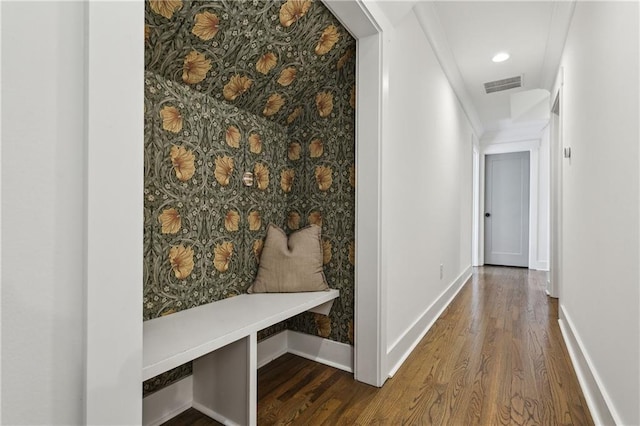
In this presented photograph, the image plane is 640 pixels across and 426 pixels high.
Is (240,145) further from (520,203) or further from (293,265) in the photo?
(520,203)

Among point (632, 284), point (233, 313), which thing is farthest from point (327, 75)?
point (632, 284)

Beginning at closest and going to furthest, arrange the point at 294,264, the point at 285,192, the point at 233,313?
the point at 233,313 → the point at 294,264 → the point at 285,192

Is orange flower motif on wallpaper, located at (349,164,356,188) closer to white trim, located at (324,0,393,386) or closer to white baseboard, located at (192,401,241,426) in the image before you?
white trim, located at (324,0,393,386)

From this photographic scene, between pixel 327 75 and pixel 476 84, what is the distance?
2.54m

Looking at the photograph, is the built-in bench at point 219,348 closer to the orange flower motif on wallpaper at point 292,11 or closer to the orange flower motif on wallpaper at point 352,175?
the orange flower motif on wallpaper at point 352,175

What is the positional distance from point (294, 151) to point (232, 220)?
63 centimetres

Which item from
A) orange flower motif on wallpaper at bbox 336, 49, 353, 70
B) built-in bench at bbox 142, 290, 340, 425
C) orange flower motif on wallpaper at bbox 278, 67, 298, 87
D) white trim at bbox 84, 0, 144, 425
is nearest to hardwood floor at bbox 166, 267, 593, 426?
built-in bench at bbox 142, 290, 340, 425

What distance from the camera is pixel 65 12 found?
58 cm

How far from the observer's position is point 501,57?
9.94 ft

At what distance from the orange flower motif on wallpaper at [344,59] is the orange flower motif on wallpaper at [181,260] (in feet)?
4.26

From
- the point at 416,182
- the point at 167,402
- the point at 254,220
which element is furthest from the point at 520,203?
the point at 167,402

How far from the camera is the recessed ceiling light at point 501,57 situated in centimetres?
298

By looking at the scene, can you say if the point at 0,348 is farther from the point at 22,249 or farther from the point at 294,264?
the point at 294,264

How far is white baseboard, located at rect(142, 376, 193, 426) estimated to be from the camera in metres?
1.34
